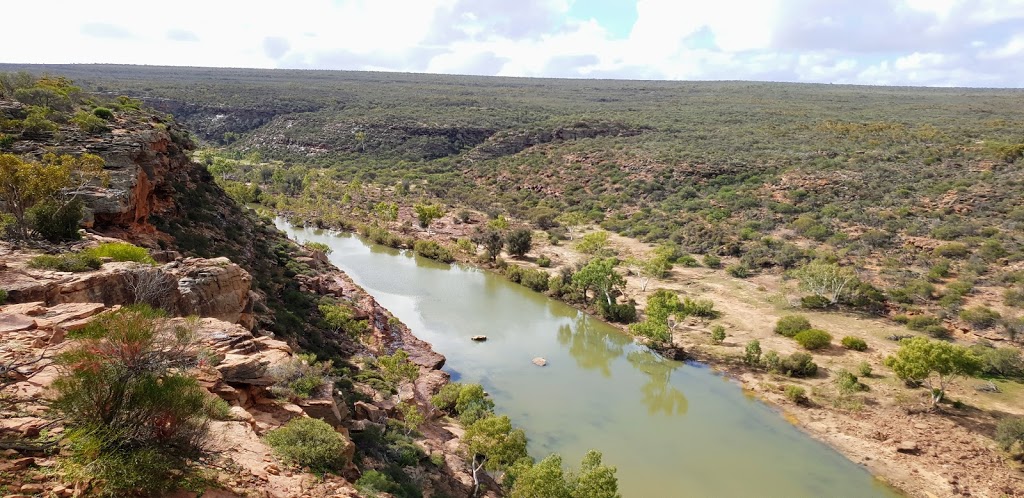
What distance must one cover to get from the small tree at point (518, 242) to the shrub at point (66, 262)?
33.6 metres

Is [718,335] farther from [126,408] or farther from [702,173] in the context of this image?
[702,173]

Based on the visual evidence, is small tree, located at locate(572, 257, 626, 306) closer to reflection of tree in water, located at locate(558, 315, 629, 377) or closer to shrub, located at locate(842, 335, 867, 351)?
reflection of tree in water, located at locate(558, 315, 629, 377)

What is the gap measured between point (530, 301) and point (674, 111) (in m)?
79.0

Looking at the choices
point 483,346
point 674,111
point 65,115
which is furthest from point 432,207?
point 674,111

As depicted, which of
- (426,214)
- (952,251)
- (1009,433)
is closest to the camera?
(1009,433)

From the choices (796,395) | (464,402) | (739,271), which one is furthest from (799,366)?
(464,402)

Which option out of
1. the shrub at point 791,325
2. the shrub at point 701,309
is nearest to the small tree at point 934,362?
the shrub at point 791,325

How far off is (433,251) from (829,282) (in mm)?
28236

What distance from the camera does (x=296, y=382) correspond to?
11703 millimetres

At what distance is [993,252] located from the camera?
3466cm

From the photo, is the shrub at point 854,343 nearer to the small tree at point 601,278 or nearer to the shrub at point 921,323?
the shrub at point 921,323

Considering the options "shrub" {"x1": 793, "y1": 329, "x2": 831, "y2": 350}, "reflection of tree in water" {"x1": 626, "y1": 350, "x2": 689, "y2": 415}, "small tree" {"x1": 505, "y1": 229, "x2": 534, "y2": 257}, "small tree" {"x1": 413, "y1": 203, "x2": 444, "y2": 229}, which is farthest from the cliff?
"small tree" {"x1": 413, "y1": 203, "x2": 444, "y2": 229}

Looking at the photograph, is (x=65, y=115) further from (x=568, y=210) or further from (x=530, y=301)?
(x=568, y=210)

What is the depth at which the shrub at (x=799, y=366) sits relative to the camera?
82.3 ft
